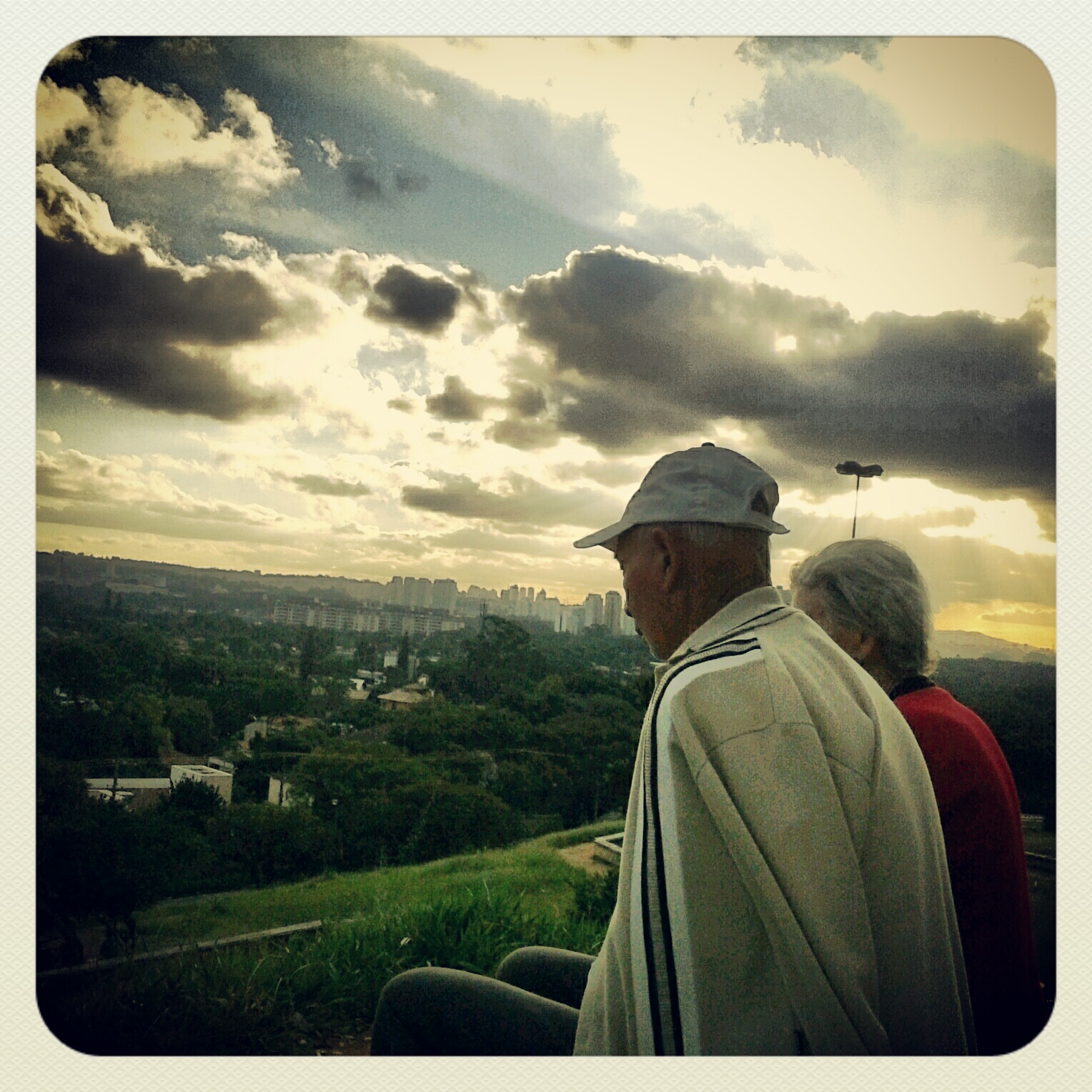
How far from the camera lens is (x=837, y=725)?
1315mm

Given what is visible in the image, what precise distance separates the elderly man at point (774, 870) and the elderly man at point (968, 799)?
0.28 metres

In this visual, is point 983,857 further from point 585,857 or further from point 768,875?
point 585,857

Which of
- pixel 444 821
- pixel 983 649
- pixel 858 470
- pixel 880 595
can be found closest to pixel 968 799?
pixel 880 595

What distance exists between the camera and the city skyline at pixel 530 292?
244 cm

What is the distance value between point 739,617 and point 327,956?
1639 mm

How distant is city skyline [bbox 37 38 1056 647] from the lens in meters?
2.44

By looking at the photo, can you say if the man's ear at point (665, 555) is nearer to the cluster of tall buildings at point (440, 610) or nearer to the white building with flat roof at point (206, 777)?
the cluster of tall buildings at point (440, 610)

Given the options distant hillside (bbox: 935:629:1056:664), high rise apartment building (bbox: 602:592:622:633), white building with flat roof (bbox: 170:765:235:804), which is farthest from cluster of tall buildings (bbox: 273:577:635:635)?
distant hillside (bbox: 935:629:1056:664)

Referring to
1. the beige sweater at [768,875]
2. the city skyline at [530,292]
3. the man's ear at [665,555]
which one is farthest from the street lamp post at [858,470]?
the beige sweater at [768,875]

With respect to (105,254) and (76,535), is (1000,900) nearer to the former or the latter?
(76,535)

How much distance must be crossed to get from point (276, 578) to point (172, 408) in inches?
21.9

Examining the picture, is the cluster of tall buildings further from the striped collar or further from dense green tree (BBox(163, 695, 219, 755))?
the striped collar

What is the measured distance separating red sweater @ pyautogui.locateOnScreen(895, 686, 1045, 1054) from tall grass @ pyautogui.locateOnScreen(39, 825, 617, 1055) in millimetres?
1109

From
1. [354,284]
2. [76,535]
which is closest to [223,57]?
[354,284]
